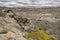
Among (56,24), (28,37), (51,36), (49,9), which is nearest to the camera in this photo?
(28,37)

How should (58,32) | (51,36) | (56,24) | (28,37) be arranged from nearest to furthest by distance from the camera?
(28,37), (51,36), (58,32), (56,24)

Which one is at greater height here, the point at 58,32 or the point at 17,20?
the point at 17,20

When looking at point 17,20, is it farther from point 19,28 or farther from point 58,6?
point 58,6

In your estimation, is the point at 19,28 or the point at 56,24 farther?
the point at 56,24

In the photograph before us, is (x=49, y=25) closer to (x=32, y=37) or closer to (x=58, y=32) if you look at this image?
(x=58, y=32)

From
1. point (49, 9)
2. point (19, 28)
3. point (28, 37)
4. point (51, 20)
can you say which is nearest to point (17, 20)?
point (19, 28)

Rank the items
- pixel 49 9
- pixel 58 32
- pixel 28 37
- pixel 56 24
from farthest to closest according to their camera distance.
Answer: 1. pixel 49 9
2. pixel 56 24
3. pixel 58 32
4. pixel 28 37

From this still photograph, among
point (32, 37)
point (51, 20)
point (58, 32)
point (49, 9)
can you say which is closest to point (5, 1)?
point (49, 9)

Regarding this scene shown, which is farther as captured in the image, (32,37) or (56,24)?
(56,24)
